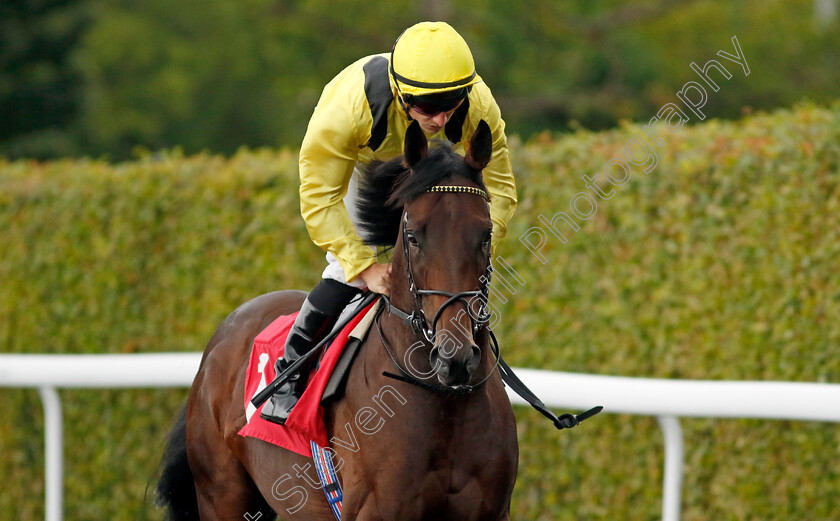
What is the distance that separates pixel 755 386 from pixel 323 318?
1702 millimetres

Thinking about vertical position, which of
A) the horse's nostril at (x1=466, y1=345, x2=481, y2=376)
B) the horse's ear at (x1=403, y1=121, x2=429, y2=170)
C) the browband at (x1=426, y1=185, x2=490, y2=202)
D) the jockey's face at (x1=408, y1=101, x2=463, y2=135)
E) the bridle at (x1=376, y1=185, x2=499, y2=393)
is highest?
the jockey's face at (x1=408, y1=101, x2=463, y2=135)

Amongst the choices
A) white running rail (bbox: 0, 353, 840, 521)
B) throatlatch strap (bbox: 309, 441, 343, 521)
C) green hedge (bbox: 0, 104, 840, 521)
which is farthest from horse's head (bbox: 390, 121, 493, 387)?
green hedge (bbox: 0, 104, 840, 521)

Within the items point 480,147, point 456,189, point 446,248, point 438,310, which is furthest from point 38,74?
point 438,310

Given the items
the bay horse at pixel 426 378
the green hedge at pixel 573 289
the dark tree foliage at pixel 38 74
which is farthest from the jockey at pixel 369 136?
the dark tree foliage at pixel 38 74

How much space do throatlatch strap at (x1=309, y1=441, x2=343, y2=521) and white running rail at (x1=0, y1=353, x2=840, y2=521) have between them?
136 cm

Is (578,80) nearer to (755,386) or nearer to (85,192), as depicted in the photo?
(85,192)

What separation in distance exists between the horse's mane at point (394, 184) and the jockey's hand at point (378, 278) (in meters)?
0.13

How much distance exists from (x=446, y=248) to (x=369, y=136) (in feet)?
2.29

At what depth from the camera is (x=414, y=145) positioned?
3.07m

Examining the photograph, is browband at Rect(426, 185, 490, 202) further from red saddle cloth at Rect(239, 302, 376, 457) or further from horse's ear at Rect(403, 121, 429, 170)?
red saddle cloth at Rect(239, 302, 376, 457)

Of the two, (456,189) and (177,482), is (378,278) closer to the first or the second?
(456,189)

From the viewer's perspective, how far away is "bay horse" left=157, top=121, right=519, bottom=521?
285cm

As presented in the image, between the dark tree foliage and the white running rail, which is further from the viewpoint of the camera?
the dark tree foliage

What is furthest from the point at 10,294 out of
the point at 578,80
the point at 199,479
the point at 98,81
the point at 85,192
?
the point at 98,81
